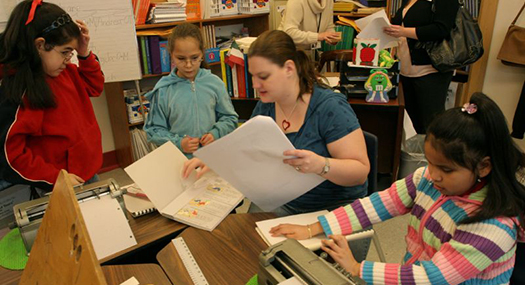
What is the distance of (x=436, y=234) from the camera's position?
3.40 ft

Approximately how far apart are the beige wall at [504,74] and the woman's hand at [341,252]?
284 centimetres

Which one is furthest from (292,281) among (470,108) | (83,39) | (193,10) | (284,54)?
(193,10)

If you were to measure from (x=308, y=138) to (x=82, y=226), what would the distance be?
95 cm

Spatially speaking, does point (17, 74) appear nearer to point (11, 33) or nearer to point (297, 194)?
point (11, 33)

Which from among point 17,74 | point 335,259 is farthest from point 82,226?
point 17,74

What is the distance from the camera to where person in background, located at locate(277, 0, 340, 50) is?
3.16 meters

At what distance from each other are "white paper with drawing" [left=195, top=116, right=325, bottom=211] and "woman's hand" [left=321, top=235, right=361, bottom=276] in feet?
0.85

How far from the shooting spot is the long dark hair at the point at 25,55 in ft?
4.71

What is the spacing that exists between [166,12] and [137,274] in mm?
2605

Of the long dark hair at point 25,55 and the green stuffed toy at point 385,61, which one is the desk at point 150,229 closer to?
the long dark hair at point 25,55

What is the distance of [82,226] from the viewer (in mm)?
601

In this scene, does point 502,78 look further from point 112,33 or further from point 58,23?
point 58,23

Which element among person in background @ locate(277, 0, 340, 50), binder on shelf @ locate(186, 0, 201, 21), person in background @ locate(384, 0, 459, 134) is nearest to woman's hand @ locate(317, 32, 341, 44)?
person in background @ locate(277, 0, 340, 50)

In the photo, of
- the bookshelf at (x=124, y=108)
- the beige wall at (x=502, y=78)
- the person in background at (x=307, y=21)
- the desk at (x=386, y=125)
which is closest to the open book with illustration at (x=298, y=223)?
the desk at (x=386, y=125)
